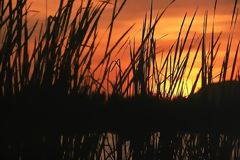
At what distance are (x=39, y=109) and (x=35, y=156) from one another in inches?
4.5

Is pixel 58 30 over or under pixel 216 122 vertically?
over

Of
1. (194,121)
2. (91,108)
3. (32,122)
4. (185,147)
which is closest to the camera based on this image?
(32,122)

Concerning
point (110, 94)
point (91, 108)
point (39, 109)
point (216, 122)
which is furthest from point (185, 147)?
point (39, 109)

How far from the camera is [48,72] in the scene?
1.26m

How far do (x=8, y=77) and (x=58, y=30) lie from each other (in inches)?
8.1

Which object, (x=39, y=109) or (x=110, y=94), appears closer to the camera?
(x=39, y=109)

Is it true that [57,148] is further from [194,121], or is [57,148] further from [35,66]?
[194,121]

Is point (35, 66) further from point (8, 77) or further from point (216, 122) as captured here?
point (216, 122)

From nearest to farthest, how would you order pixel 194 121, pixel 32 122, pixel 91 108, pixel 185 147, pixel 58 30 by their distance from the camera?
1. pixel 32 122
2. pixel 91 108
3. pixel 58 30
4. pixel 194 121
5. pixel 185 147

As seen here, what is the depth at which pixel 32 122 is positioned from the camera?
3.73 ft

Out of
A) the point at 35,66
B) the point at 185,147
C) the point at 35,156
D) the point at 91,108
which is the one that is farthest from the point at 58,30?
the point at 185,147

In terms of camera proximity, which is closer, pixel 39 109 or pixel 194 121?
pixel 39 109

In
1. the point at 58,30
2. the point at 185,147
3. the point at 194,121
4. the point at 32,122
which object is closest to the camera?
the point at 32,122

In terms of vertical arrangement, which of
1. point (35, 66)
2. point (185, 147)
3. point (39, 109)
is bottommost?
point (185, 147)
